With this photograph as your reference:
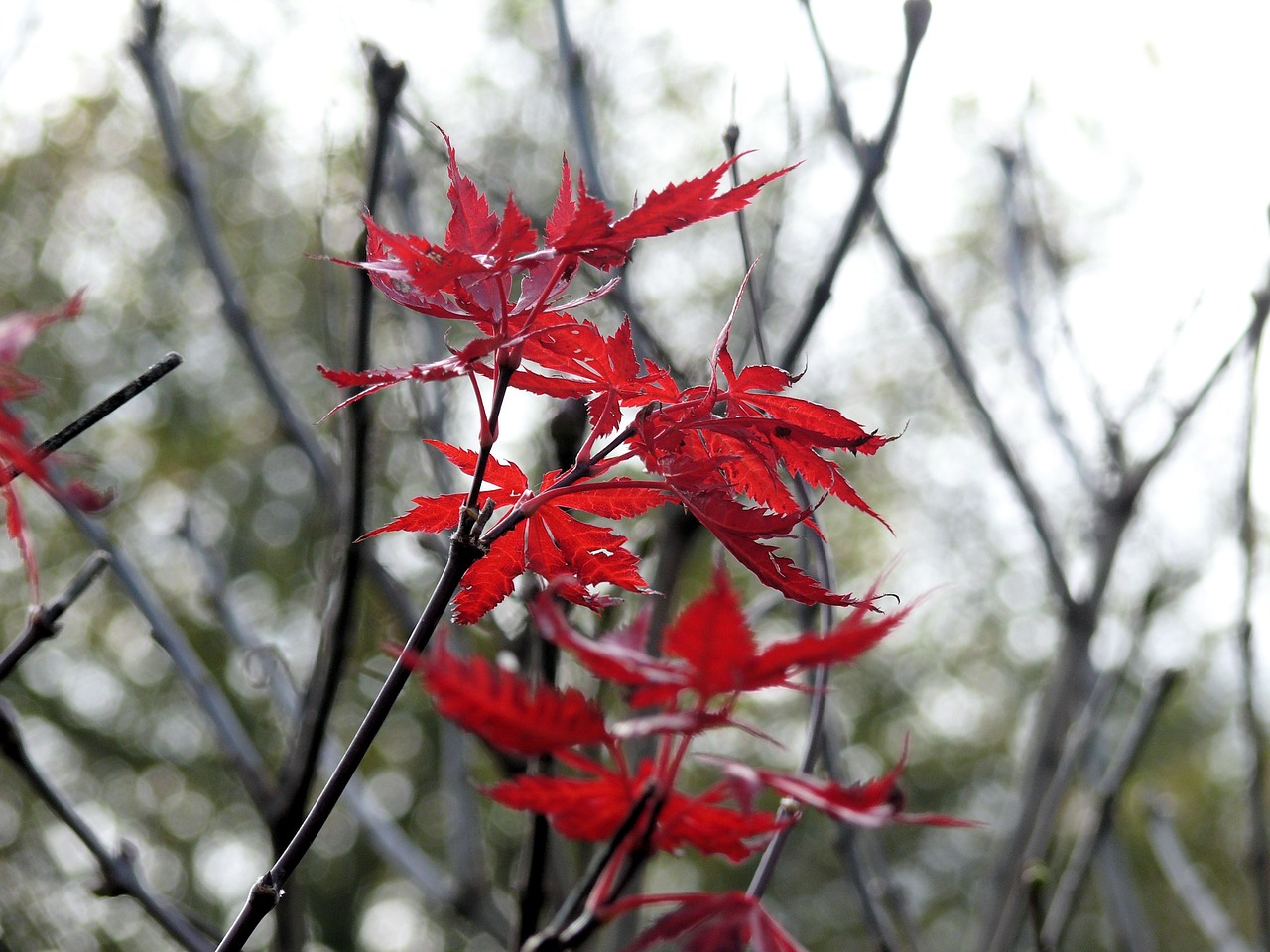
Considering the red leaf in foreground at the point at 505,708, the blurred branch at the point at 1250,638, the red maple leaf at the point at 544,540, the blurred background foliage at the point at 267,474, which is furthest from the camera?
the blurred background foliage at the point at 267,474

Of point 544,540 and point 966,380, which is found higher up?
point 966,380

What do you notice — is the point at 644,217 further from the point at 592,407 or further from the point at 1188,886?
the point at 1188,886

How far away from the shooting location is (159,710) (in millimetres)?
7512

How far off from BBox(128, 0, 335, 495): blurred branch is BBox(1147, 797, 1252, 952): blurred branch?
1.35 m

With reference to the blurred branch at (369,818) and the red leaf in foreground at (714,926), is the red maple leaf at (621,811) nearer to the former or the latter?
the red leaf in foreground at (714,926)

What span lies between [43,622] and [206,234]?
0.74 m

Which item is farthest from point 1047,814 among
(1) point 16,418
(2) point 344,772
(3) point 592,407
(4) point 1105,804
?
(1) point 16,418

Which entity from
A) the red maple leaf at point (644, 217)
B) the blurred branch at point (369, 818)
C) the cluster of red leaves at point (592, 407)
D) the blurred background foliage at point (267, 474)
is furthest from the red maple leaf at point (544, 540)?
the blurred background foliage at point (267, 474)

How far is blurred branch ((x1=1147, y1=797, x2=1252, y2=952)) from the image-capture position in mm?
1559

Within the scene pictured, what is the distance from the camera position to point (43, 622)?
2.60 feet

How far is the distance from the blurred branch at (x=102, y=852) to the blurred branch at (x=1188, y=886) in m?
1.33

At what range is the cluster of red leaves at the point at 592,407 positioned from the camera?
592mm

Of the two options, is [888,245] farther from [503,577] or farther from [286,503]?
[286,503]

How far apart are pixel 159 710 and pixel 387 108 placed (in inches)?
289
